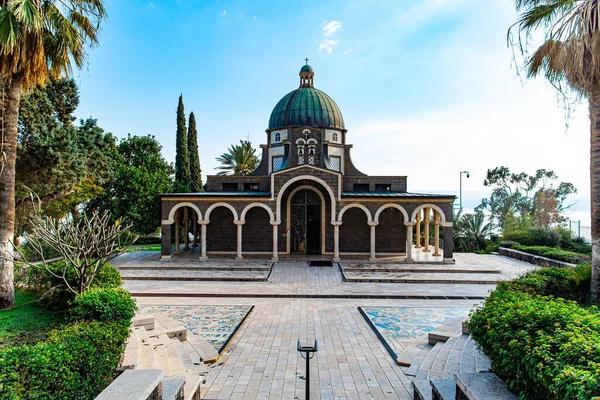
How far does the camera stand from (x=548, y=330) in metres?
4.29

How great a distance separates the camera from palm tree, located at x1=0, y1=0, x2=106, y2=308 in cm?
855

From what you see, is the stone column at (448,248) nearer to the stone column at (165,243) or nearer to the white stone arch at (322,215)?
the white stone arch at (322,215)

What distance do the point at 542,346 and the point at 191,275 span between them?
15.7 meters

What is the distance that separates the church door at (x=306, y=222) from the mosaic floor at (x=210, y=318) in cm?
1249

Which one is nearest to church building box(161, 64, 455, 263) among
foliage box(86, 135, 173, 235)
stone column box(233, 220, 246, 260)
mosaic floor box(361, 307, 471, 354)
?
stone column box(233, 220, 246, 260)

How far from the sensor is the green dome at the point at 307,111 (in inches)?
1080

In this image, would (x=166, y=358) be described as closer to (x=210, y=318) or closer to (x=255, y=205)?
(x=210, y=318)

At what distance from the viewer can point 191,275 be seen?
685 inches

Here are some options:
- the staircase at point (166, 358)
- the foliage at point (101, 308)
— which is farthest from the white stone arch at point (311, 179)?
the foliage at point (101, 308)

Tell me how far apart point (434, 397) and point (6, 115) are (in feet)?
38.2

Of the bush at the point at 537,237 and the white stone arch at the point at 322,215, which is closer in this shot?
the white stone arch at the point at 322,215

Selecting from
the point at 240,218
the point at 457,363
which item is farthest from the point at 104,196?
the point at 457,363

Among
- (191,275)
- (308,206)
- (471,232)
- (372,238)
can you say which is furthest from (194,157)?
(471,232)

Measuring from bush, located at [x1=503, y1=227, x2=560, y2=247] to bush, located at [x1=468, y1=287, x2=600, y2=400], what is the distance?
24820 millimetres
